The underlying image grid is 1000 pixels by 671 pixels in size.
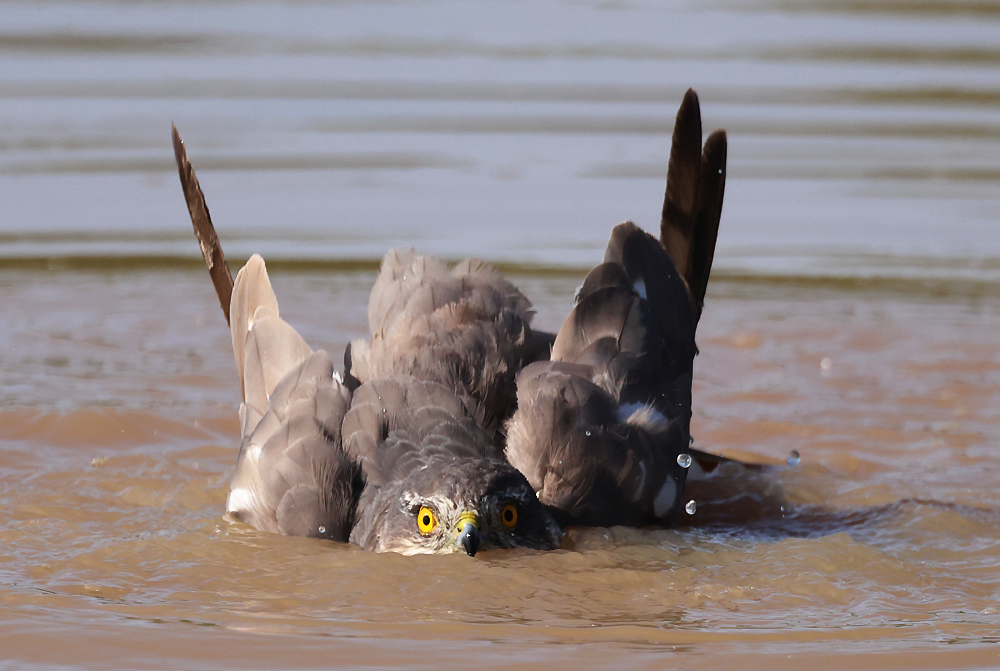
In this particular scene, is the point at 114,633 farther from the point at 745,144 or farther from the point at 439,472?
the point at 745,144

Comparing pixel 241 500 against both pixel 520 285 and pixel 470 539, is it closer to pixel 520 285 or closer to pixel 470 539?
pixel 470 539

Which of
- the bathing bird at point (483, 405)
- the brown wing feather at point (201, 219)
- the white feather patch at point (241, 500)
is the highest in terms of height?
the brown wing feather at point (201, 219)

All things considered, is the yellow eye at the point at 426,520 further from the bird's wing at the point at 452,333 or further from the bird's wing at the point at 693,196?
the bird's wing at the point at 693,196

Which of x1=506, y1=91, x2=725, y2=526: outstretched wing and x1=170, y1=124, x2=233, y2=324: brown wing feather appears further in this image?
x1=170, y1=124, x2=233, y2=324: brown wing feather

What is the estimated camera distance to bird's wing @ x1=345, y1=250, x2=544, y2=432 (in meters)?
5.40

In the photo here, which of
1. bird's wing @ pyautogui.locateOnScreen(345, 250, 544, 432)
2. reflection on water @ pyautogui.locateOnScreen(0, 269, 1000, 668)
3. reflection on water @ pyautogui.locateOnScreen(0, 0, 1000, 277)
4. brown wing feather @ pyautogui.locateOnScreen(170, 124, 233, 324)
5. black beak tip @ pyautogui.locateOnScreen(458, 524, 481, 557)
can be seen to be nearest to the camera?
reflection on water @ pyautogui.locateOnScreen(0, 269, 1000, 668)

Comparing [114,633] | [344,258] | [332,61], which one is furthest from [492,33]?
[114,633]

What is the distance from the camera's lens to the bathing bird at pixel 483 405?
4.91 meters

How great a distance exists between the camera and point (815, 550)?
496 centimetres

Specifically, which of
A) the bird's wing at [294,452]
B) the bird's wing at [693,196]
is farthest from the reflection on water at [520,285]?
the bird's wing at [693,196]

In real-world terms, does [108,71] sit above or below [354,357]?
above

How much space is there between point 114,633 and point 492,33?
430 inches

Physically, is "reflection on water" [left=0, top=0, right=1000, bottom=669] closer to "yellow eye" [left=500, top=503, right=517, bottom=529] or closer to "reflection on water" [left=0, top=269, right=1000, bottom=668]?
"reflection on water" [left=0, top=269, right=1000, bottom=668]

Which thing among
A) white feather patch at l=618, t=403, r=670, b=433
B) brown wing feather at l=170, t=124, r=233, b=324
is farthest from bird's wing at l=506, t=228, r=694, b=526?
brown wing feather at l=170, t=124, r=233, b=324
